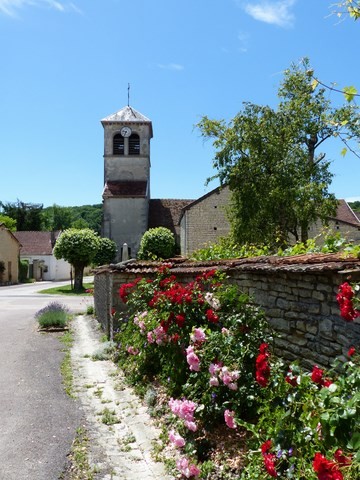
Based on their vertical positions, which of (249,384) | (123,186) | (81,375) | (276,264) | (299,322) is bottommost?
(81,375)

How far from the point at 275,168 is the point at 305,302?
15128 millimetres

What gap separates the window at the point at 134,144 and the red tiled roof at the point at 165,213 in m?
5.26

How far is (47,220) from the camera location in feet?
273

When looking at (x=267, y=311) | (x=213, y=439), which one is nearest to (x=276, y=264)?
(x=267, y=311)

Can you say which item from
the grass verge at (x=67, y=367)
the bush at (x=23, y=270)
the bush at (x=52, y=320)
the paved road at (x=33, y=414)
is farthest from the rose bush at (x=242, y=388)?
the bush at (x=23, y=270)

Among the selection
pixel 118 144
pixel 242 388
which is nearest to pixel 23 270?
pixel 118 144

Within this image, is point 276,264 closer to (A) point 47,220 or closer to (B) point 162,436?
(B) point 162,436

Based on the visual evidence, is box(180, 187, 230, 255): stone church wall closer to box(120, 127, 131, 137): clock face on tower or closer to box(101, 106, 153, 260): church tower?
box(101, 106, 153, 260): church tower

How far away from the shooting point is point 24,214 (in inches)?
2820

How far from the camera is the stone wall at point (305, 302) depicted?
165 inches

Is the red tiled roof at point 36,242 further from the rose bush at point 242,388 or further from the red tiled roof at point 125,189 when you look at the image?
the rose bush at point 242,388

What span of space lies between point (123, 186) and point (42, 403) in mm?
36297

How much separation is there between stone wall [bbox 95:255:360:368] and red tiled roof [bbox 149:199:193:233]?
35.9 metres

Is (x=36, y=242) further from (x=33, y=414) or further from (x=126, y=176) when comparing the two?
(x=33, y=414)
